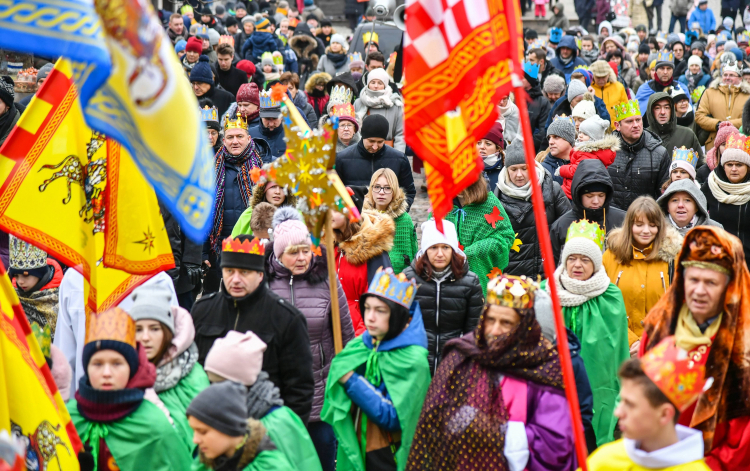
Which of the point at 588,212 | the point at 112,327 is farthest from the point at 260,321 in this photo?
the point at 588,212

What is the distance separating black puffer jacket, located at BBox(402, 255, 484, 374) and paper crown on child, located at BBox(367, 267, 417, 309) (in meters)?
0.92

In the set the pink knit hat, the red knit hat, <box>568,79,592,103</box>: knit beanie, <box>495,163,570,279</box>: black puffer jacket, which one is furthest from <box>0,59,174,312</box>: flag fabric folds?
the red knit hat

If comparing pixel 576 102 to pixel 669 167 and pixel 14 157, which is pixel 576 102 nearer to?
pixel 669 167

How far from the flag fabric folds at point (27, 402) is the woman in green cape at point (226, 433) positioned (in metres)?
Answer: 0.54

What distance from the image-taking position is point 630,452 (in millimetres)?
3820

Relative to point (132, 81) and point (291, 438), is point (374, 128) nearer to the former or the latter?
point (291, 438)

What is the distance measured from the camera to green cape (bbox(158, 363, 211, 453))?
15.6 feet

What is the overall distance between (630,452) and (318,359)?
2.64 meters

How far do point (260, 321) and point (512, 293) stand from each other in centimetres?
147

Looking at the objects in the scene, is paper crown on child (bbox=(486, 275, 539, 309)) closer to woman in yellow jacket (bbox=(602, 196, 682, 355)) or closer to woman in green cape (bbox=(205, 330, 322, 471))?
woman in green cape (bbox=(205, 330, 322, 471))

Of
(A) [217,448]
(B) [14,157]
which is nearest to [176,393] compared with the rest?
(A) [217,448]

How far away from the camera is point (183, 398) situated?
15.9 ft

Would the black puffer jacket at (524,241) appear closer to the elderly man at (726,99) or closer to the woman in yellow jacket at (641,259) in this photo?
the woman in yellow jacket at (641,259)

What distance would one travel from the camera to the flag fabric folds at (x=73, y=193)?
15.2 feet
